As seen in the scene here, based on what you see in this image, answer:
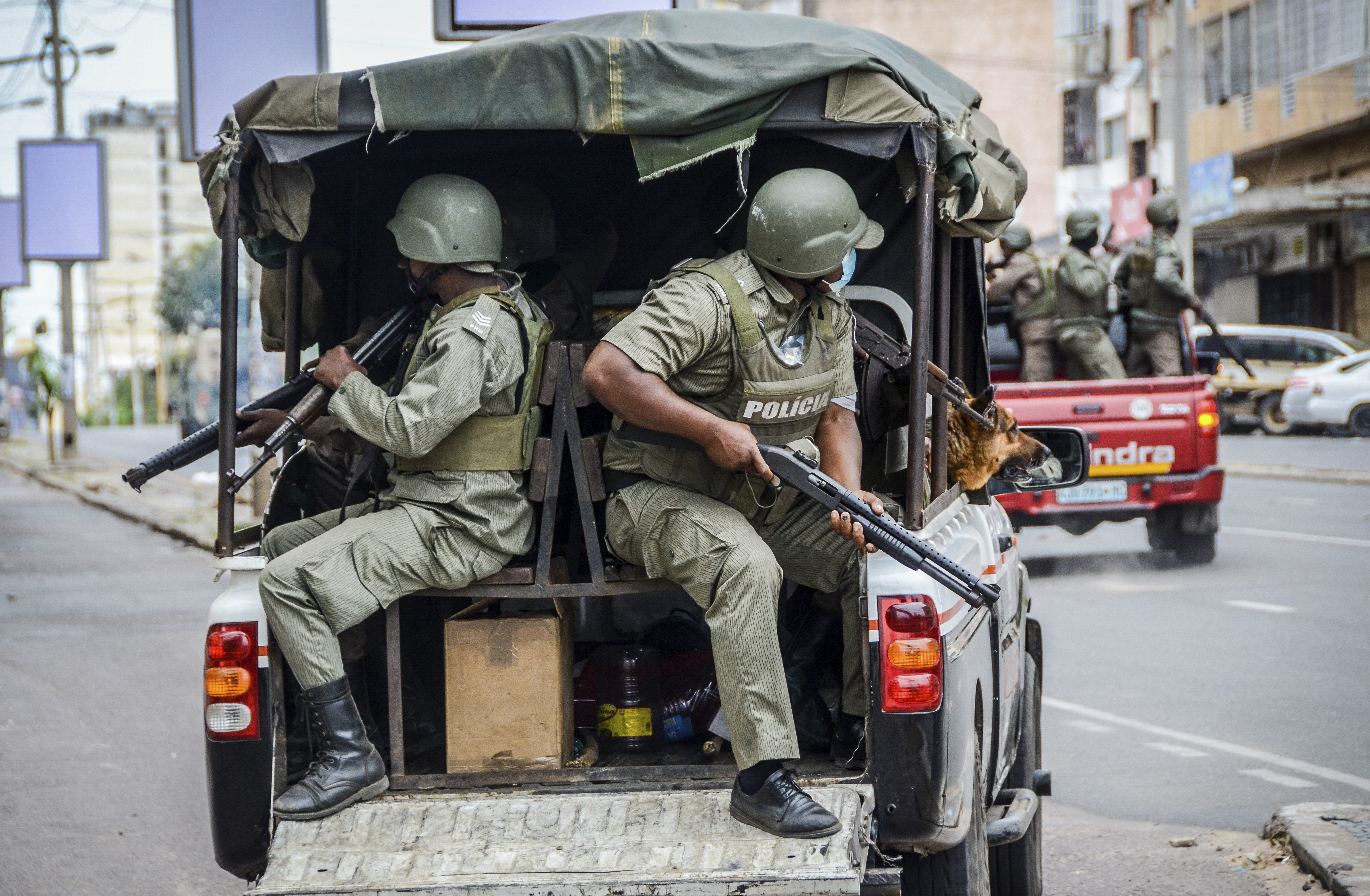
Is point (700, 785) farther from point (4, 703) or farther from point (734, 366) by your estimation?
point (4, 703)

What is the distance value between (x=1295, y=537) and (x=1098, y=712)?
671cm

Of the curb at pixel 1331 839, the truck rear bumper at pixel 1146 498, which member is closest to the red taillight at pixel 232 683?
the curb at pixel 1331 839

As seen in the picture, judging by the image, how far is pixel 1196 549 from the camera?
37.5ft

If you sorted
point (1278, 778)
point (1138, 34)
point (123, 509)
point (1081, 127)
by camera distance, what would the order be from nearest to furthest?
point (1278, 778)
point (123, 509)
point (1138, 34)
point (1081, 127)

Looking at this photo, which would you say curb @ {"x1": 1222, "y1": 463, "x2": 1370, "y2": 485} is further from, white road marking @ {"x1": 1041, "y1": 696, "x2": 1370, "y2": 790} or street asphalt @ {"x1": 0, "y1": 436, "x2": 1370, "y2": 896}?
white road marking @ {"x1": 1041, "y1": 696, "x2": 1370, "y2": 790}

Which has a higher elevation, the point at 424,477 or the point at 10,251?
the point at 10,251

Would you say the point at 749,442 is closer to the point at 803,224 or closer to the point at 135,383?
the point at 803,224

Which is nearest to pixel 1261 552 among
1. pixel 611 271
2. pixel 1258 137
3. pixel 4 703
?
pixel 611 271

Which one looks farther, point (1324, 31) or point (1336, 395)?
point (1324, 31)

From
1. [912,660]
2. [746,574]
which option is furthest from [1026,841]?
[746,574]

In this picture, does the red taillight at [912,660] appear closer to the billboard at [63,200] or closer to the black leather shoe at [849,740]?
the black leather shoe at [849,740]

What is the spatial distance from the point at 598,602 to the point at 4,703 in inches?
192

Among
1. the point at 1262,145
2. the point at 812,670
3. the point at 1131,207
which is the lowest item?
the point at 812,670

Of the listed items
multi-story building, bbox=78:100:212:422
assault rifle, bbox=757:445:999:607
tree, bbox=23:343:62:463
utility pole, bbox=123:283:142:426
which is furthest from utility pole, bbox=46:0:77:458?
multi-story building, bbox=78:100:212:422
